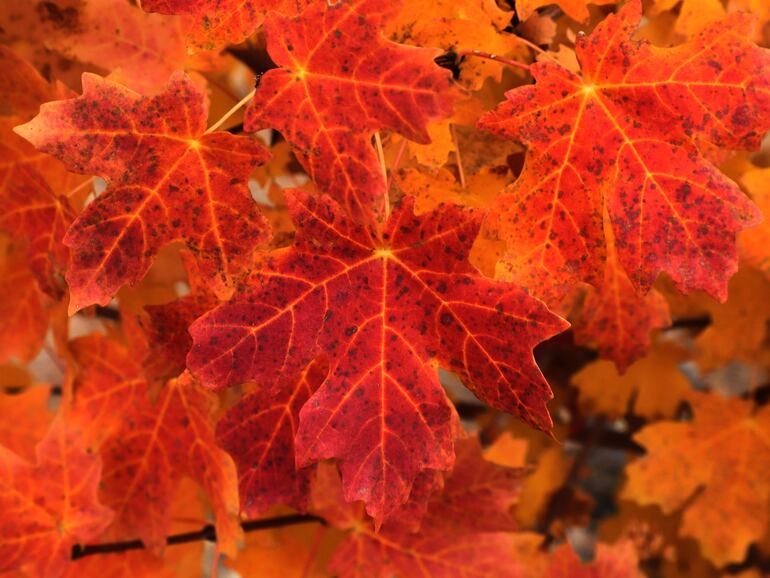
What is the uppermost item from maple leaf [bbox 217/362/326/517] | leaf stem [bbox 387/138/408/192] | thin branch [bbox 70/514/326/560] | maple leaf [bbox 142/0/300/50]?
maple leaf [bbox 142/0/300/50]

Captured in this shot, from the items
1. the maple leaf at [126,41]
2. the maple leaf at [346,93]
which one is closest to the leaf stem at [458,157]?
the maple leaf at [346,93]

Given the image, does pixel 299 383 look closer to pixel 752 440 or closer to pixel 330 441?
pixel 330 441

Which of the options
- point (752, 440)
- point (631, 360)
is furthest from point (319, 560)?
point (752, 440)

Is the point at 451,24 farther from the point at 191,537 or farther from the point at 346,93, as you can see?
the point at 191,537

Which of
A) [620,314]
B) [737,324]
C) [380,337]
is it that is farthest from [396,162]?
[737,324]

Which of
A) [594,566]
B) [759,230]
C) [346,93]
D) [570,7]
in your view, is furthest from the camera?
[594,566]

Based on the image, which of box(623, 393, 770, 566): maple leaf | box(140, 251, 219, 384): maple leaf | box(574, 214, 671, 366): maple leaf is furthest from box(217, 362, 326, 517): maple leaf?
box(623, 393, 770, 566): maple leaf

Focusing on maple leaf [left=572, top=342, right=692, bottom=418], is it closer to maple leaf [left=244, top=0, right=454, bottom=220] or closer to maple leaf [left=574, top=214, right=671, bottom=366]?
maple leaf [left=574, top=214, right=671, bottom=366]
